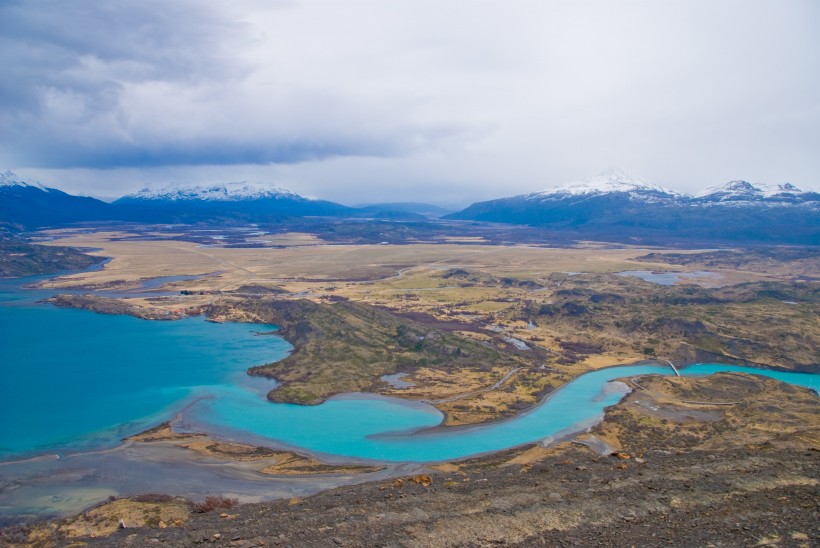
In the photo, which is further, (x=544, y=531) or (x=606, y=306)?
(x=606, y=306)

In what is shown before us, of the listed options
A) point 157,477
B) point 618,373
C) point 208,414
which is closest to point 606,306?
point 618,373

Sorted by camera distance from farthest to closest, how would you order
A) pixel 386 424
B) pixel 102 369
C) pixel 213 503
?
pixel 102 369 < pixel 386 424 < pixel 213 503

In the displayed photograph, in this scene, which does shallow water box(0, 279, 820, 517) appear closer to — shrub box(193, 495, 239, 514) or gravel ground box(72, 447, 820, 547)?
shrub box(193, 495, 239, 514)

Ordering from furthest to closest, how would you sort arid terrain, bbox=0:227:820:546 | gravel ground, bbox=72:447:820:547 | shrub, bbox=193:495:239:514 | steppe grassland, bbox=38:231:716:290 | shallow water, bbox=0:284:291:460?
steppe grassland, bbox=38:231:716:290 → shallow water, bbox=0:284:291:460 → shrub, bbox=193:495:239:514 → arid terrain, bbox=0:227:820:546 → gravel ground, bbox=72:447:820:547

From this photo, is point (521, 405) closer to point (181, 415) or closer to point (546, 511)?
point (181, 415)

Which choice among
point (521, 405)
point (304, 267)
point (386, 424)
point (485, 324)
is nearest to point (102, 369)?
point (386, 424)

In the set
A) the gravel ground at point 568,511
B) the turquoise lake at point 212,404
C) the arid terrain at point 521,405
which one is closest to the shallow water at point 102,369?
the turquoise lake at point 212,404

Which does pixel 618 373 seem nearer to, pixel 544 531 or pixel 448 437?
pixel 448 437

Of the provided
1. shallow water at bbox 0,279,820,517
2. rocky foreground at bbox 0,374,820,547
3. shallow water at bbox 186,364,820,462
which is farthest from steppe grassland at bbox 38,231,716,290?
rocky foreground at bbox 0,374,820,547

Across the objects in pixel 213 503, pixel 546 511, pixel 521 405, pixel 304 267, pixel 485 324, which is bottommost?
pixel 521 405
